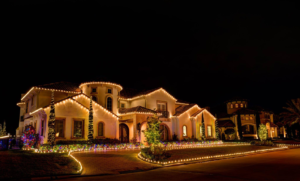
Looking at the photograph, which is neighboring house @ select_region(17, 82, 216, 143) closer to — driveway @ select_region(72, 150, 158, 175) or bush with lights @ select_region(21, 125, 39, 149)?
bush with lights @ select_region(21, 125, 39, 149)

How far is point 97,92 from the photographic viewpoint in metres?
30.1

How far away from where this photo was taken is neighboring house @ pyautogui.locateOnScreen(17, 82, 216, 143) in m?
24.8

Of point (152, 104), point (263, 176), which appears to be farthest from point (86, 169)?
point (152, 104)

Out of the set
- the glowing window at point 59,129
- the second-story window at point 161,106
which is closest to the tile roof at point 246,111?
the second-story window at point 161,106

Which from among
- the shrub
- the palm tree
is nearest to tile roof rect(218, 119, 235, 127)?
the palm tree

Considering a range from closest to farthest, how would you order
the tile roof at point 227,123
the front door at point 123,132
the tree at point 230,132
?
the front door at point 123,132 < the tree at point 230,132 < the tile roof at point 227,123

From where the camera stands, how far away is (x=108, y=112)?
27.6 m

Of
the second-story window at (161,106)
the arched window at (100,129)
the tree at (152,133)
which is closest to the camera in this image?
the tree at (152,133)

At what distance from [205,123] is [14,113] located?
51.1 meters

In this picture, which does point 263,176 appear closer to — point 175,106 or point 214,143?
point 214,143

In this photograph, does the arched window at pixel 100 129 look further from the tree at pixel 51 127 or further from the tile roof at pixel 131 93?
the tile roof at pixel 131 93

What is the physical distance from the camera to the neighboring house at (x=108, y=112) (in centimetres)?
2480

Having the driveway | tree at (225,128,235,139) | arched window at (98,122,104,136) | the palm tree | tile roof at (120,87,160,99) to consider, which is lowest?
the driveway

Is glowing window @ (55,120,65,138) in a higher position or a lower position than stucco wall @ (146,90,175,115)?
lower
